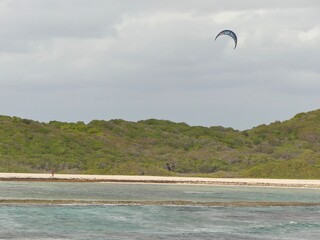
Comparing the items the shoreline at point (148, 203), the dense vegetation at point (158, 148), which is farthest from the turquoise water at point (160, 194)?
the dense vegetation at point (158, 148)

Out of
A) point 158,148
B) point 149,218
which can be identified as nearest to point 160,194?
point 149,218

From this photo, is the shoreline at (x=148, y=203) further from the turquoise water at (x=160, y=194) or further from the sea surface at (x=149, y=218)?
the turquoise water at (x=160, y=194)

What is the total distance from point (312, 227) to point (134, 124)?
109810 mm

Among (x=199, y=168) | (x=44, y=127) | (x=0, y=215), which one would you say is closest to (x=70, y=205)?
(x=0, y=215)

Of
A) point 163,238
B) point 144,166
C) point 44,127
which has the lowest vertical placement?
point 163,238

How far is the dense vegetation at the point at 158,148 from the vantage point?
94.1 metres

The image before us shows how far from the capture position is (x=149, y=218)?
4038cm

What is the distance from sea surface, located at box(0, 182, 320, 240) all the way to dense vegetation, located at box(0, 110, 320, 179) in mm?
36335

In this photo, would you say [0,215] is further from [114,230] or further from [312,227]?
[312,227]

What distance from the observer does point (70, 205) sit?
45.8m

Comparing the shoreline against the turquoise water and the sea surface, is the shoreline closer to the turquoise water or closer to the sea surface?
the sea surface

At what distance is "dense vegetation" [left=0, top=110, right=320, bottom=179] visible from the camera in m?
94.1

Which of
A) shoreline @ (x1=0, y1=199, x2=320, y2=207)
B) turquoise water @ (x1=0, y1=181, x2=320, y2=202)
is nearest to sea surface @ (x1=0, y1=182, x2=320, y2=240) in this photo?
turquoise water @ (x1=0, y1=181, x2=320, y2=202)

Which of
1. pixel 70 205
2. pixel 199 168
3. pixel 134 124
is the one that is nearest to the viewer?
pixel 70 205
